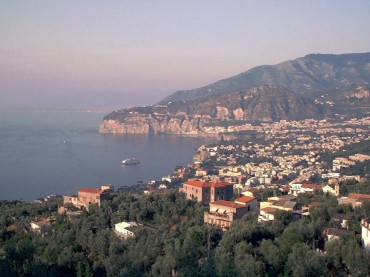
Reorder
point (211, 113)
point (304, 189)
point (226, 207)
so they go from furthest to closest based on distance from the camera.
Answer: point (211, 113) < point (304, 189) < point (226, 207)

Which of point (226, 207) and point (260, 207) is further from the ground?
point (226, 207)

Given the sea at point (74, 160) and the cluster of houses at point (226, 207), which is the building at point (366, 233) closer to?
the cluster of houses at point (226, 207)

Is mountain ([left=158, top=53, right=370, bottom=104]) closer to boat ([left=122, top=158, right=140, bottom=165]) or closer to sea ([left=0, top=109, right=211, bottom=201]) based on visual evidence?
sea ([left=0, top=109, right=211, bottom=201])

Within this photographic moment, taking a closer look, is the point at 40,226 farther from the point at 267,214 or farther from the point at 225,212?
the point at 267,214

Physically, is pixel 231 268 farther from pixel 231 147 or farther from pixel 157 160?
pixel 231 147

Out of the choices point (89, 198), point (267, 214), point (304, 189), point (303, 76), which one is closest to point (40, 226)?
point (89, 198)

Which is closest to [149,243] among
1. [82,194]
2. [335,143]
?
[82,194]

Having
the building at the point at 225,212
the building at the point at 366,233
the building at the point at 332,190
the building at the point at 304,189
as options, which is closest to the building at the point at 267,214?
the building at the point at 225,212
